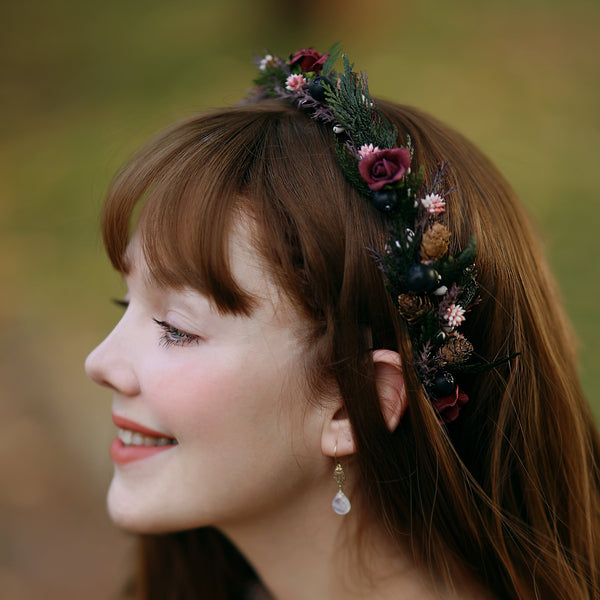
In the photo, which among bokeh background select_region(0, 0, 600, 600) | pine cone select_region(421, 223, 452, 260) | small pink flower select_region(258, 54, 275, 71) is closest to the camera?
pine cone select_region(421, 223, 452, 260)

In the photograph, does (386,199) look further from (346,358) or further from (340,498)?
(340,498)

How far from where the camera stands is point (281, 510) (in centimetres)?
172

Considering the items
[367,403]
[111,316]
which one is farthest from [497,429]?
[111,316]

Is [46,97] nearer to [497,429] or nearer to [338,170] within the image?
[338,170]

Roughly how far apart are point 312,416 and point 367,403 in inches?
5.8

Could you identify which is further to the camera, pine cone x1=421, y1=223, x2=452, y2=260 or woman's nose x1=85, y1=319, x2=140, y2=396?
woman's nose x1=85, y1=319, x2=140, y2=396

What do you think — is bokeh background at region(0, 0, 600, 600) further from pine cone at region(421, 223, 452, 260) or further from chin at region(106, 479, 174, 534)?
pine cone at region(421, 223, 452, 260)

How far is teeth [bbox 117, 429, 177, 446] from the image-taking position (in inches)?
65.4

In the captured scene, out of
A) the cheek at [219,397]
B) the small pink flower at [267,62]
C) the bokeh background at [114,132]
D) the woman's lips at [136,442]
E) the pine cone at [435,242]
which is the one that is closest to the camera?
the pine cone at [435,242]

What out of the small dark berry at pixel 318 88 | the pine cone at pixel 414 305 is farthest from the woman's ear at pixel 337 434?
the small dark berry at pixel 318 88

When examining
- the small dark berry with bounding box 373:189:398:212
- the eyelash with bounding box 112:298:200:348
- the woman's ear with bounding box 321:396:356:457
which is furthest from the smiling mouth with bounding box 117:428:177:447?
the small dark berry with bounding box 373:189:398:212

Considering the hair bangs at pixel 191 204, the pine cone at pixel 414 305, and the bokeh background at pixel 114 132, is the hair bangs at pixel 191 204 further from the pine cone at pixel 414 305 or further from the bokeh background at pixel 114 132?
the bokeh background at pixel 114 132

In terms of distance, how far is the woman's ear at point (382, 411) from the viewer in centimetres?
155

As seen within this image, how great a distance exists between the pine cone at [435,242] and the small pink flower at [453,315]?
0.13 metres
